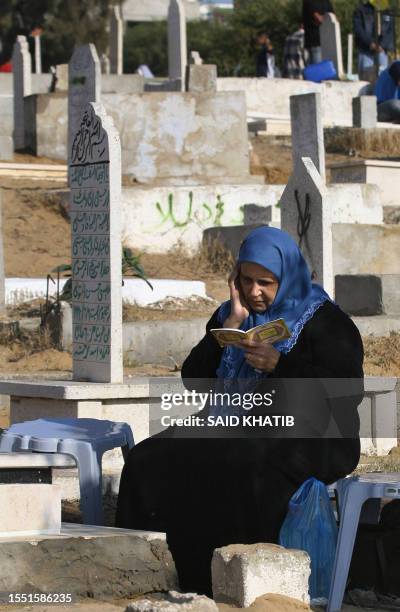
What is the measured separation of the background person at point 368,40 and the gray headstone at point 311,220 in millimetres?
15803

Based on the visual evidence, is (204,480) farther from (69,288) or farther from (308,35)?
(308,35)

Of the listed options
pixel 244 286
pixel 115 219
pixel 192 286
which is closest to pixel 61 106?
pixel 192 286

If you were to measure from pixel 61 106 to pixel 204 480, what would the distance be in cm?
1383

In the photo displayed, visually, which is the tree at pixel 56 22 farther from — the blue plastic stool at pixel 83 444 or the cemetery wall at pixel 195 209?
the blue plastic stool at pixel 83 444

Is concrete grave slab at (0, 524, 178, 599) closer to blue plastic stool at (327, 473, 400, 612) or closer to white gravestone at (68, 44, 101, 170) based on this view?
blue plastic stool at (327, 473, 400, 612)

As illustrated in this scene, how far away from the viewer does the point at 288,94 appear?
25.1 m

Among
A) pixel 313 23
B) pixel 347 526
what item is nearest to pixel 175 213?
pixel 347 526

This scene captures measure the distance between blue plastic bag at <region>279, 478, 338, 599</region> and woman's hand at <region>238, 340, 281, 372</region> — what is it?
1.48ft

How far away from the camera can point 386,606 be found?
4.92 m

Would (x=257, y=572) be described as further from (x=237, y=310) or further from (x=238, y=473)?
(x=237, y=310)

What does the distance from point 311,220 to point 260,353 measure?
4.61m

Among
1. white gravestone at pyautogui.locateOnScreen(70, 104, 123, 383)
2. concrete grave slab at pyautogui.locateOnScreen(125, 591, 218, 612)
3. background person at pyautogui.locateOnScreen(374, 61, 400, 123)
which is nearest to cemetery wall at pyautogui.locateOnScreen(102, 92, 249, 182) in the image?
background person at pyautogui.locateOnScreen(374, 61, 400, 123)

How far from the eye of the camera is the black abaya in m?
5.00

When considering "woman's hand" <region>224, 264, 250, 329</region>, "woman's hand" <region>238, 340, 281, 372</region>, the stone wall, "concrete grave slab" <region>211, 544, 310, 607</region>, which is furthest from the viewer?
the stone wall
